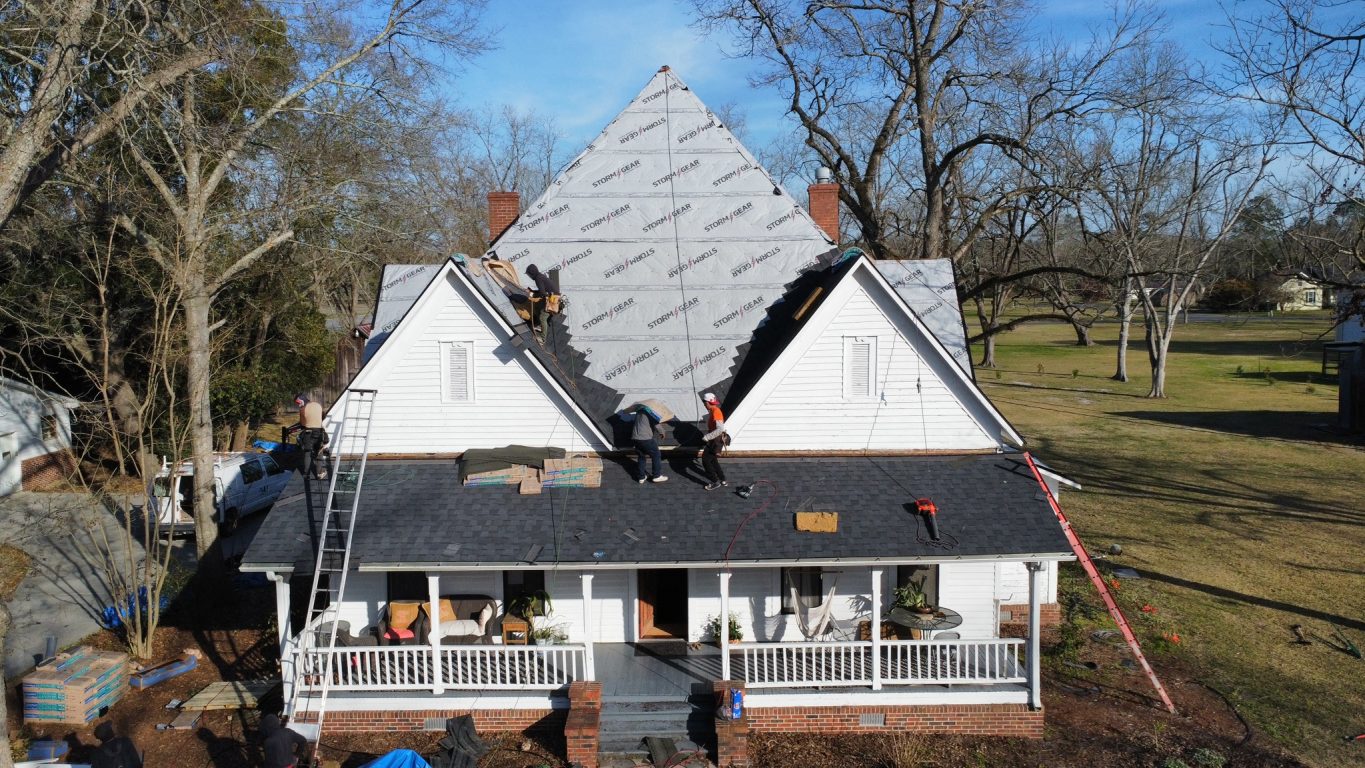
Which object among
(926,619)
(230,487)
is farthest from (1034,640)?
(230,487)

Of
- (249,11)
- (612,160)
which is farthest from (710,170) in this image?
(249,11)

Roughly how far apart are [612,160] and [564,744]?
38.9 ft

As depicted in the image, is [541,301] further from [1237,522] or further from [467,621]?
[1237,522]

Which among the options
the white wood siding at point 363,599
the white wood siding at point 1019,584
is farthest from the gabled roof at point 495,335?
the white wood siding at point 1019,584

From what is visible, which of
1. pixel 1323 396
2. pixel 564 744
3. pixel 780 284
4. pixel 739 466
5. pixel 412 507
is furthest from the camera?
pixel 1323 396

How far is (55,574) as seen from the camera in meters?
21.2

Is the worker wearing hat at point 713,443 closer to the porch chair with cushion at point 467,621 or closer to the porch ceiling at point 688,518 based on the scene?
the porch ceiling at point 688,518

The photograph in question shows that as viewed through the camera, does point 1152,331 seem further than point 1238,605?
Yes

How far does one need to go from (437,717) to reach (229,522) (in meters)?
13.9

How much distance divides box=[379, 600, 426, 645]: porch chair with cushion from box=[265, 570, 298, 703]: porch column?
52.6 inches

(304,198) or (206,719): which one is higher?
(304,198)

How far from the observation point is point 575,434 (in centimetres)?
1509

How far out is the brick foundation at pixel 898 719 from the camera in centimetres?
→ 1294

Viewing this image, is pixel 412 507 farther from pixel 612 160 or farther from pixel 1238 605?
pixel 1238 605
